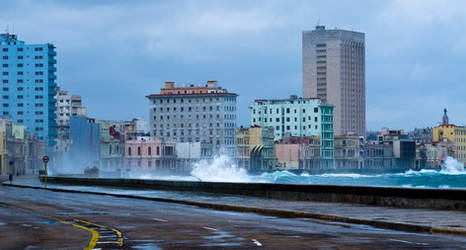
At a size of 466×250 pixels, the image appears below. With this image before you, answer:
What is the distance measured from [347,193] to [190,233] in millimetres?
17672

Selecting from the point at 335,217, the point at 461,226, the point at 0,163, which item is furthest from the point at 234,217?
the point at 0,163

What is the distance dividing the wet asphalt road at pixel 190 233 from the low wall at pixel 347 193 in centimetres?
616

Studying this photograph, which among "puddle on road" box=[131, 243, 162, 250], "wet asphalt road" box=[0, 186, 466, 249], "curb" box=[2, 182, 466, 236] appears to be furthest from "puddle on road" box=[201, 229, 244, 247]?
"curb" box=[2, 182, 466, 236]

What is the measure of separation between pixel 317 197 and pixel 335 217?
40.9 ft

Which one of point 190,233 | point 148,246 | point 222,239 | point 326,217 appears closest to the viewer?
point 148,246

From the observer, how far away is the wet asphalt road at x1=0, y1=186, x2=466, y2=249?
22078mm

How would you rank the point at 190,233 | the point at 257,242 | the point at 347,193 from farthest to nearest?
the point at 347,193 < the point at 190,233 < the point at 257,242

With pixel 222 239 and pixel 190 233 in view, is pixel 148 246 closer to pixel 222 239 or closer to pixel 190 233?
pixel 222 239

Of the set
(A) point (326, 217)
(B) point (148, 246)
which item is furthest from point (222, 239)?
(A) point (326, 217)

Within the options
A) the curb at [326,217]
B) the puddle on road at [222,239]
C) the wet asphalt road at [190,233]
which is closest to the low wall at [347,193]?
the curb at [326,217]

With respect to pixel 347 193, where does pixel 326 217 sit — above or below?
below

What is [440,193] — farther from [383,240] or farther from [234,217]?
[383,240]

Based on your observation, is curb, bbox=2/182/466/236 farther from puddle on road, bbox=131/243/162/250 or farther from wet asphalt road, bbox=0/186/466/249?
puddle on road, bbox=131/243/162/250

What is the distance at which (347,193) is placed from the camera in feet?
139
